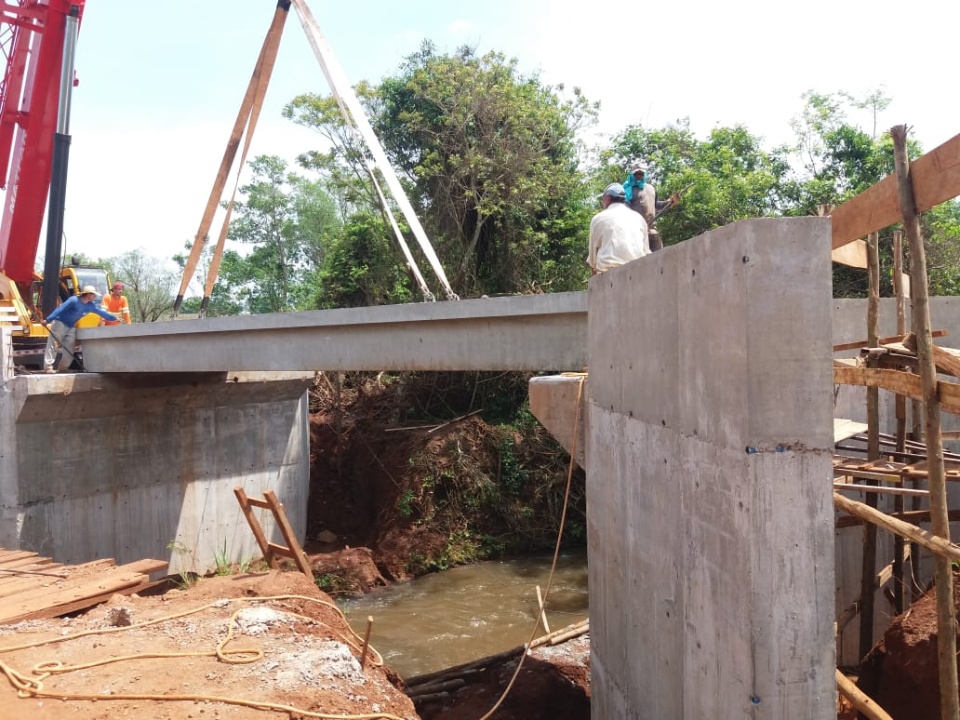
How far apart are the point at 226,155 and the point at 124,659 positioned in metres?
8.11

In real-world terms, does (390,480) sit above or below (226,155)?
below

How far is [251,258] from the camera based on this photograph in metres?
41.9

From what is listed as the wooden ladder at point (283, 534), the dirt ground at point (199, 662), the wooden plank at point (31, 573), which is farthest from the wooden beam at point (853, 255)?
the wooden plank at point (31, 573)

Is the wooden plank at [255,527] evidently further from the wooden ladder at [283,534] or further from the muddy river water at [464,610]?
the muddy river water at [464,610]

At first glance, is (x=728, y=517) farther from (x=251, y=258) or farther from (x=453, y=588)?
(x=251, y=258)

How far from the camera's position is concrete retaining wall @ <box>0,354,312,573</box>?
1183 cm

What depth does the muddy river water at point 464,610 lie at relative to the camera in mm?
11023

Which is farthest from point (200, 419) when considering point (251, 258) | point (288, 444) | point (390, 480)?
point (251, 258)

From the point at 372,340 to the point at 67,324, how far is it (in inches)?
280

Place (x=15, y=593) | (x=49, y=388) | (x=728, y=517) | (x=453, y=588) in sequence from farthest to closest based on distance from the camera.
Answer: (x=453, y=588) → (x=49, y=388) → (x=15, y=593) → (x=728, y=517)

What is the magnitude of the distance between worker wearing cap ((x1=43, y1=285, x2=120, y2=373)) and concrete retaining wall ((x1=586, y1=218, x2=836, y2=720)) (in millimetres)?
11746

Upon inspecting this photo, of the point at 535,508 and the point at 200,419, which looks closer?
the point at 200,419

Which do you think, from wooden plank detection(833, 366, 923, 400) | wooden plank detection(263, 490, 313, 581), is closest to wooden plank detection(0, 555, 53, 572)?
wooden plank detection(263, 490, 313, 581)

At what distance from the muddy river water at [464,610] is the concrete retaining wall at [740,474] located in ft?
22.8
